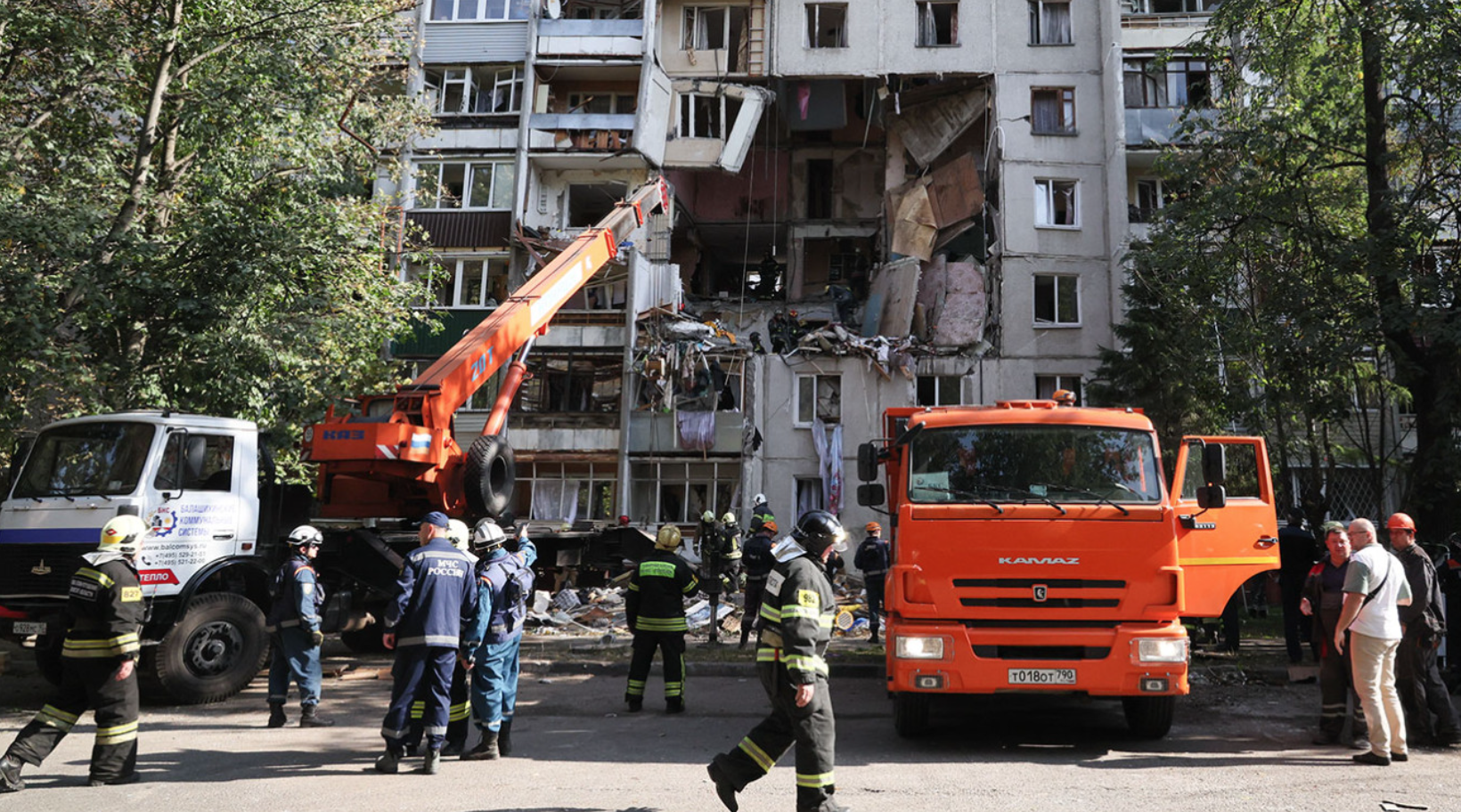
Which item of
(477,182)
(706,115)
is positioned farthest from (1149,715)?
(706,115)

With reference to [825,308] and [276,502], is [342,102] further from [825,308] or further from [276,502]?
[825,308]

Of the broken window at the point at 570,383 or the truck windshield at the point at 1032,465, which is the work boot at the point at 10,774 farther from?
the broken window at the point at 570,383

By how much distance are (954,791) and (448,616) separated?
3653 millimetres

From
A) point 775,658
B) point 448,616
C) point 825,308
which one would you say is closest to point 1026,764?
point 775,658

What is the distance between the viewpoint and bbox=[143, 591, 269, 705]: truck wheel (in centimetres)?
952

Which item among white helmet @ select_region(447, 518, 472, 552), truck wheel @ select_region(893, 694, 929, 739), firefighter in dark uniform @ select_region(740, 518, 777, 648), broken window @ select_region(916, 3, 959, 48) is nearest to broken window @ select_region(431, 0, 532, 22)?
broken window @ select_region(916, 3, 959, 48)

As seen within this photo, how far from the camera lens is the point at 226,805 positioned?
19.8 feet

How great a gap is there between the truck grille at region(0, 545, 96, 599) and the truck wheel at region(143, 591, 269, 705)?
3.46 ft

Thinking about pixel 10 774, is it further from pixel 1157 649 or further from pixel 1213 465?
pixel 1213 465

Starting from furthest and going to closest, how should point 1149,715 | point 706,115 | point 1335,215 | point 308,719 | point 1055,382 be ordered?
point 706,115 → point 1055,382 → point 1335,215 → point 308,719 → point 1149,715

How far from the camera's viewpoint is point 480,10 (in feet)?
93.2

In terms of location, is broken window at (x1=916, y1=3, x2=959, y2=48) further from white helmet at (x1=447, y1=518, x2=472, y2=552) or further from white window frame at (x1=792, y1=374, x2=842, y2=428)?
white helmet at (x1=447, y1=518, x2=472, y2=552)

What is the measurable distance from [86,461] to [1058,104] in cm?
2526

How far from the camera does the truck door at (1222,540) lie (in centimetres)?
862
